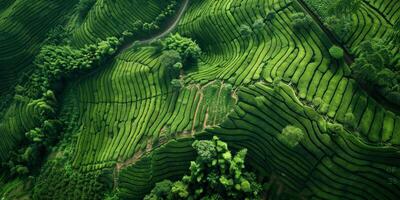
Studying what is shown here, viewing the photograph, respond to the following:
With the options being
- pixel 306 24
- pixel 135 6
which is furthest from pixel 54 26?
pixel 306 24

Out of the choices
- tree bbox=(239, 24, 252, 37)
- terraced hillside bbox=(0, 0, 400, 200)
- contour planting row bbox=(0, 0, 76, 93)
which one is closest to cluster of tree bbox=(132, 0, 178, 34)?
terraced hillside bbox=(0, 0, 400, 200)

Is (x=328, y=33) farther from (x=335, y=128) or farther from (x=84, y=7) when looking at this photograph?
(x=84, y=7)

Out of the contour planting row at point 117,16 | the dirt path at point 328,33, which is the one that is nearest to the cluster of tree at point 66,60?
the contour planting row at point 117,16

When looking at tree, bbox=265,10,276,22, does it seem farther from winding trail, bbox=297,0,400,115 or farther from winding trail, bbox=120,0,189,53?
winding trail, bbox=120,0,189,53

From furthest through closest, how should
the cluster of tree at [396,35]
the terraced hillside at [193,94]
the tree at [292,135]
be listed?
the cluster of tree at [396,35] < the terraced hillside at [193,94] < the tree at [292,135]

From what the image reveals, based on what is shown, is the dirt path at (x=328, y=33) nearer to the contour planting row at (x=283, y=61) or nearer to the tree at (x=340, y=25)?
the tree at (x=340, y=25)

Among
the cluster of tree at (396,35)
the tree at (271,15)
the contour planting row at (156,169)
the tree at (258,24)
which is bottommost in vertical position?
the contour planting row at (156,169)

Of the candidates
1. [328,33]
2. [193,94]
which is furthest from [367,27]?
[193,94]

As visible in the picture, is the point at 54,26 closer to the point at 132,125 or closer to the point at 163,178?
the point at 132,125
